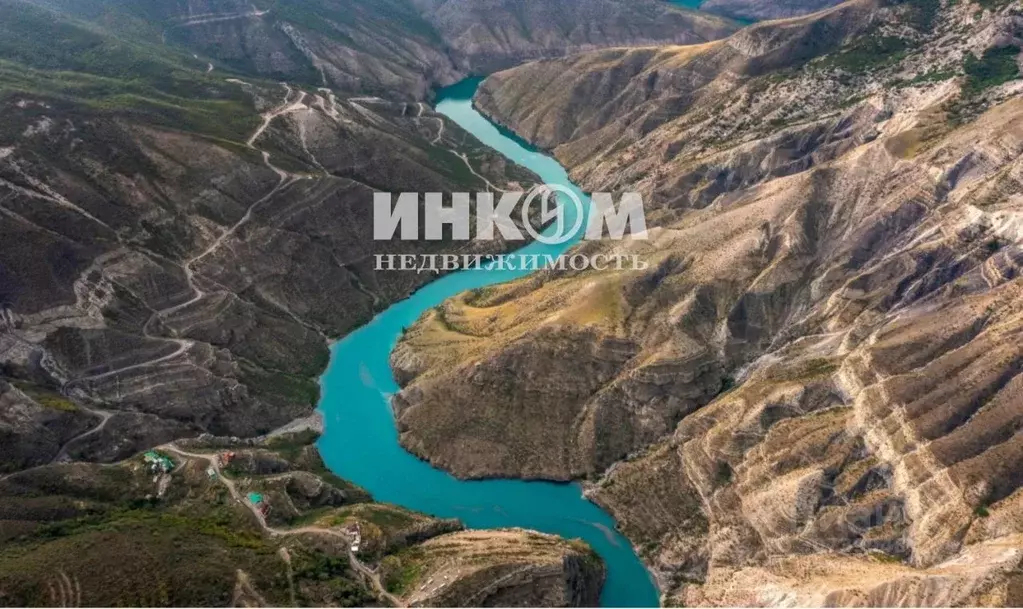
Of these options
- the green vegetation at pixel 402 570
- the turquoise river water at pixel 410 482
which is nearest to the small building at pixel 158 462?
the turquoise river water at pixel 410 482

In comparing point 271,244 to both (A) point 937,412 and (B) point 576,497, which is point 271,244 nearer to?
(B) point 576,497

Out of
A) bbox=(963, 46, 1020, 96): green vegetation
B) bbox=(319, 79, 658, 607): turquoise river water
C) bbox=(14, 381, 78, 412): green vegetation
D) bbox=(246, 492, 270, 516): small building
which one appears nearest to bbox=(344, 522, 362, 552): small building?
bbox=(246, 492, 270, 516): small building

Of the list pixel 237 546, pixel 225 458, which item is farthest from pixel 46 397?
pixel 237 546

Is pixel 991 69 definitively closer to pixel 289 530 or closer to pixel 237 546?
pixel 289 530

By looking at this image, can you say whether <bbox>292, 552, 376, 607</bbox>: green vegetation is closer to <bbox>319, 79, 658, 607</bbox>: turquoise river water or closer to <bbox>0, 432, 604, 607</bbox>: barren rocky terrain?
<bbox>0, 432, 604, 607</bbox>: barren rocky terrain

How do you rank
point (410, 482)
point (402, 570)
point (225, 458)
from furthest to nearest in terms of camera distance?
1. point (410, 482)
2. point (225, 458)
3. point (402, 570)

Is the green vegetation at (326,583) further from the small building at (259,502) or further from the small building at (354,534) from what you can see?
the small building at (259,502)

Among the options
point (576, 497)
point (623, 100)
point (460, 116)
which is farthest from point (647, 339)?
point (460, 116)
